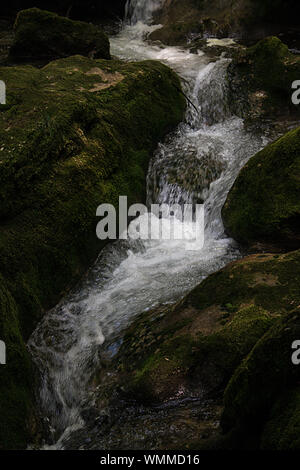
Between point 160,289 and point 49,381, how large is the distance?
1.73 m

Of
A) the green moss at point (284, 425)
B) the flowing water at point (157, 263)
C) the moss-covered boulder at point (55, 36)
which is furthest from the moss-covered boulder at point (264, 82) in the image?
the green moss at point (284, 425)

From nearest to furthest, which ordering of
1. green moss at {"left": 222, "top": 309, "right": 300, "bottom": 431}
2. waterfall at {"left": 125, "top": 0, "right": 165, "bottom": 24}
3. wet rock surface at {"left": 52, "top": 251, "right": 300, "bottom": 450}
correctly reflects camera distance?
green moss at {"left": 222, "top": 309, "right": 300, "bottom": 431} → wet rock surface at {"left": 52, "top": 251, "right": 300, "bottom": 450} → waterfall at {"left": 125, "top": 0, "right": 165, "bottom": 24}

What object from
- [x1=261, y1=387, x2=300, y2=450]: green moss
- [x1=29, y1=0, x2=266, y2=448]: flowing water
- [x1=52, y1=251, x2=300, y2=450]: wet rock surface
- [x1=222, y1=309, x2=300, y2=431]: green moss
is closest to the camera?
[x1=261, y1=387, x2=300, y2=450]: green moss

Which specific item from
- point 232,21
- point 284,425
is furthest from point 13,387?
point 232,21

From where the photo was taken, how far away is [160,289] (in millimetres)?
5746

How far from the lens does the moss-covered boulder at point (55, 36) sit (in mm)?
10234

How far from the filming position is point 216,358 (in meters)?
3.99

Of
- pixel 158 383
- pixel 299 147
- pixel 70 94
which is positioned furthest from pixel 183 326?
pixel 70 94

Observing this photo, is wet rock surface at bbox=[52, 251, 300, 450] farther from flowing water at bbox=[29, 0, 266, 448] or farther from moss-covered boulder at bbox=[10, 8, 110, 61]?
moss-covered boulder at bbox=[10, 8, 110, 61]

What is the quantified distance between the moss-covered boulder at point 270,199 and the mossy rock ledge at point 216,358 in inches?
44.8

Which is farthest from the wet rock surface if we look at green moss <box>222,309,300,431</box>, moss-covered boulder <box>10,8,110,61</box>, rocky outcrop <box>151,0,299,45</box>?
rocky outcrop <box>151,0,299,45</box>

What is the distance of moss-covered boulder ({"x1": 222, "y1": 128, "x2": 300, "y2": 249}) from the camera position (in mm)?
5988

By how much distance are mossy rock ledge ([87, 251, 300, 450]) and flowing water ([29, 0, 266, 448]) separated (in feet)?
1.15
